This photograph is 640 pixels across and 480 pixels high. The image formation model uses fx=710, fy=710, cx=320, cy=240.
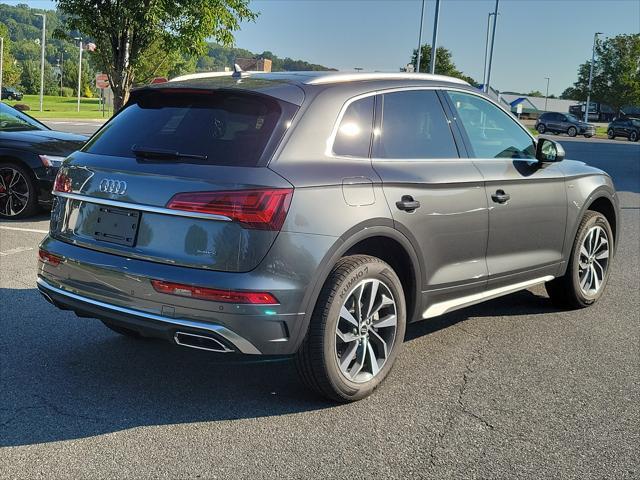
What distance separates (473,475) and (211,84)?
7.94ft

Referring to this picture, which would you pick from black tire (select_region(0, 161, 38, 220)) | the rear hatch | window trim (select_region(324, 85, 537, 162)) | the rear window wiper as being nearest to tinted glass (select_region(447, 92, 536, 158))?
window trim (select_region(324, 85, 537, 162))

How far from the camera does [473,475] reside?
10.2 feet

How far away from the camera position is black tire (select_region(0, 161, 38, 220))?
355 inches

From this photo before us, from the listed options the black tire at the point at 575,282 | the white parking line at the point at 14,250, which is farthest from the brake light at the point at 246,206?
the white parking line at the point at 14,250

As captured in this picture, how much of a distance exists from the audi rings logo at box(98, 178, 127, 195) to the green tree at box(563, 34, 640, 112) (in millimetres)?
78594

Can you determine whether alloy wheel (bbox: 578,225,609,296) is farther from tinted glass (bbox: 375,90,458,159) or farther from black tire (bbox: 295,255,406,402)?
black tire (bbox: 295,255,406,402)

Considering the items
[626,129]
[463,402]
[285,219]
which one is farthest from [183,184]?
[626,129]

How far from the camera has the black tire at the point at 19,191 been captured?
902cm

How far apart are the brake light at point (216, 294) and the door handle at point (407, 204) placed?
101 cm

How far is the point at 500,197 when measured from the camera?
4.73m

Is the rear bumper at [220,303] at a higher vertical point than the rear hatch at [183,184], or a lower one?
lower

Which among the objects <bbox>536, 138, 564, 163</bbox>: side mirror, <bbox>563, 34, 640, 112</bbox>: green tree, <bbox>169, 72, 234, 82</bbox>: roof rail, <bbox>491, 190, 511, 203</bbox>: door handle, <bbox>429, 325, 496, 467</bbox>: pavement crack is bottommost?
<bbox>429, 325, 496, 467</bbox>: pavement crack

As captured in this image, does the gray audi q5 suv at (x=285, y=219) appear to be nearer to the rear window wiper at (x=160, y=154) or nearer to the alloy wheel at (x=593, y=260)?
the rear window wiper at (x=160, y=154)

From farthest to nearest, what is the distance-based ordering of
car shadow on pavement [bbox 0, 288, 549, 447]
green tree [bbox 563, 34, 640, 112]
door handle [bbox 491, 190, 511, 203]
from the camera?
green tree [bbox 563, 34, 640, 112], door handle [bbox 491, 190, 511, 203], car shadow on pavement [bbox 0, 288, 549, 447]
